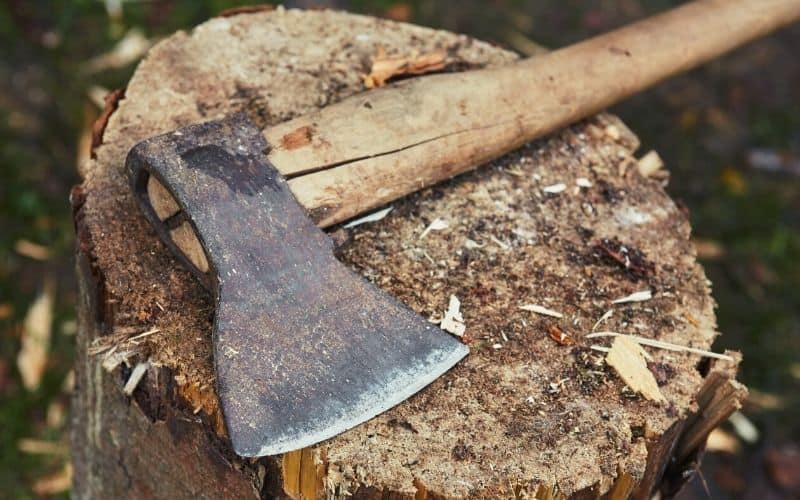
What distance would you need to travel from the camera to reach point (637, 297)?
1.99m

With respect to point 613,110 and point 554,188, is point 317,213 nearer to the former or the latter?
point 554,188

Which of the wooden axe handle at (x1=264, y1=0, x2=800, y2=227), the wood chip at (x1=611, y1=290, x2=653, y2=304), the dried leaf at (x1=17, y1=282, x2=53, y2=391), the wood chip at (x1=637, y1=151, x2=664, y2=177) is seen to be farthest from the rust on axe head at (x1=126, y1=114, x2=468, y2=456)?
the dried leaf at (x1=17, y1=282, x2=53, y2=391)

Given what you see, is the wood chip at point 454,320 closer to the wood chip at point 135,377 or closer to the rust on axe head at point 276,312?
the rust on axe head at point 276,312

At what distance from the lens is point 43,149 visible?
4.09 metres

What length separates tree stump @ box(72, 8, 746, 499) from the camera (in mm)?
1674

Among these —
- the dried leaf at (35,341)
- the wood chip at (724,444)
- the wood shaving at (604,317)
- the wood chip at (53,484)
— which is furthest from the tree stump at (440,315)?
the wood chip at (724,444)

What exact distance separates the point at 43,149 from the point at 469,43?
236cm

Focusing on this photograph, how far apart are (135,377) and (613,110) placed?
3324 mm

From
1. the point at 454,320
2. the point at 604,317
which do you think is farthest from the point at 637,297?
the point at 454,320

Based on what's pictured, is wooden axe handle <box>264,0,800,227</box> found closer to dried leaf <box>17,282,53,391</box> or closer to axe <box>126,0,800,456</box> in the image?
axe <box>126,0,800,456</box>

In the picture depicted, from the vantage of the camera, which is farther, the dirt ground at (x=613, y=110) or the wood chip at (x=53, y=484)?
the dirt ground at (x=613, y=110)

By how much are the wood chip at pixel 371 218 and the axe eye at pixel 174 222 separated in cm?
35

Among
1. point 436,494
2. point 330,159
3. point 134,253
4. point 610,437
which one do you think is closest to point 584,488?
point 610,437

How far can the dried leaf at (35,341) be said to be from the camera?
3.52 meters
